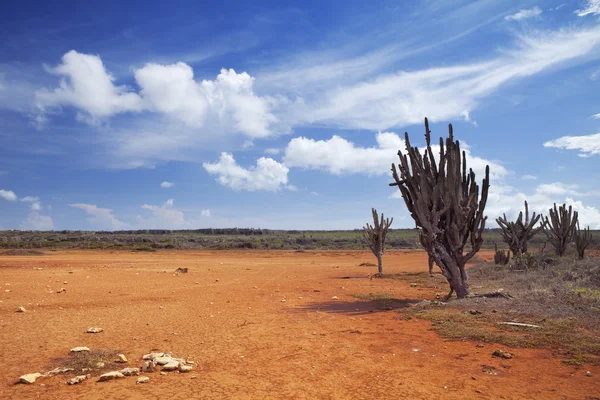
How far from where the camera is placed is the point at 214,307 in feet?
42.5

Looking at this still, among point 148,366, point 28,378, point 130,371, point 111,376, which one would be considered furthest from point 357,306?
point 28,378

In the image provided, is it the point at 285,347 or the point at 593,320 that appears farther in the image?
the point at 593,320

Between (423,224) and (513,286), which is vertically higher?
(423,224)

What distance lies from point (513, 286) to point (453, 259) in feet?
12.5

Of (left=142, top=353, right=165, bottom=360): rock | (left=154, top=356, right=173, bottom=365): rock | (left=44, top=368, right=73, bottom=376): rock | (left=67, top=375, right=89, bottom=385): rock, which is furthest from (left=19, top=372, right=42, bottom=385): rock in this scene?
(left=154, top=356, right=173, bottom=365): rock

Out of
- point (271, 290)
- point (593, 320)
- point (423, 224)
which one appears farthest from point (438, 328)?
point (271, 290)

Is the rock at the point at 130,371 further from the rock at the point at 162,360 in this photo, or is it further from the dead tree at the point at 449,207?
the dead tree at the point at 449,207

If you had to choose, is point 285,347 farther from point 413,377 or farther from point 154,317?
point 154,317

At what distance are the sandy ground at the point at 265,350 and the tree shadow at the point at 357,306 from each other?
0.06 meters

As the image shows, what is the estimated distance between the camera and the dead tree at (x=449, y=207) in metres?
13.7

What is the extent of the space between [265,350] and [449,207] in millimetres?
8402

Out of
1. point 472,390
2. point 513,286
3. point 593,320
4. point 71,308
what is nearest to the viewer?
point 472,390

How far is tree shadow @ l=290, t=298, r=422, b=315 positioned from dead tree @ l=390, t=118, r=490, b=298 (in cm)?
189

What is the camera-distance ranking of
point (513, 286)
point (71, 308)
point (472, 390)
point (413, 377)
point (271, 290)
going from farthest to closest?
1. point (271, 290)
2. point (513, 286)
3. point (71, 308)
4. point (413, 377)
5. point (472, 390)
